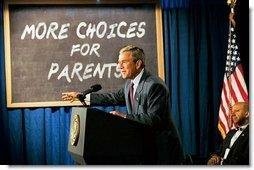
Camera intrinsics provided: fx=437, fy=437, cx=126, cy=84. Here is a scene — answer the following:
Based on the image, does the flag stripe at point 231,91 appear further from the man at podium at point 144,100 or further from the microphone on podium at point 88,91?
the microphone on podium at point 88,91

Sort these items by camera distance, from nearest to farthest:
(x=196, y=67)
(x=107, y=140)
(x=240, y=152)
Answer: (x=107, y=140) → (x=240, y=152) → (x=196, y=67)

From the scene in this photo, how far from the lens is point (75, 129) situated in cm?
232

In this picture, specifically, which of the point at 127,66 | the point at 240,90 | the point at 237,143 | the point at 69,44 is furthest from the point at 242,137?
the point at 69,44

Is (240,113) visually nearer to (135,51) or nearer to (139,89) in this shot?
(139,89)

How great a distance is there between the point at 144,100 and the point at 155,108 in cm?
8

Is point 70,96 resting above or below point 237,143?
above

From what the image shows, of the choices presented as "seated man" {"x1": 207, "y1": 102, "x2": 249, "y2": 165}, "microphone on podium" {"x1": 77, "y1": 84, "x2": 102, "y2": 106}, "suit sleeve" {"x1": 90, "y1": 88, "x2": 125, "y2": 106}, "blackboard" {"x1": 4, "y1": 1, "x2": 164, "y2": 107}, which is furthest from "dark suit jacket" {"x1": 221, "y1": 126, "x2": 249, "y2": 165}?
"microphone on podium" {"x1": 77, "y1": 84, "x2": 102, "y2": 106}

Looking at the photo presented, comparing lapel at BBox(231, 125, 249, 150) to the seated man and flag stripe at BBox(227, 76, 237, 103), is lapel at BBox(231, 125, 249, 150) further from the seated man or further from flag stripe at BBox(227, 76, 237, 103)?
flag stripe at BBox(227, 76, 237, 103)

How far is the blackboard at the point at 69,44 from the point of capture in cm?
251

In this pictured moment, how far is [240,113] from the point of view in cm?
246

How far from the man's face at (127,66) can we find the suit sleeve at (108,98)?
9 cm

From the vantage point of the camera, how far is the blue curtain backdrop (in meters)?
2.50

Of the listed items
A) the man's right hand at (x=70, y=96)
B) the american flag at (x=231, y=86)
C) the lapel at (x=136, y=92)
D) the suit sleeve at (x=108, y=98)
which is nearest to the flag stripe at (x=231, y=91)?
the american flag at (x=231, y=86)

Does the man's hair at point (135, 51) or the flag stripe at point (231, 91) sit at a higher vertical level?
the man's hair at point (135, 51)
